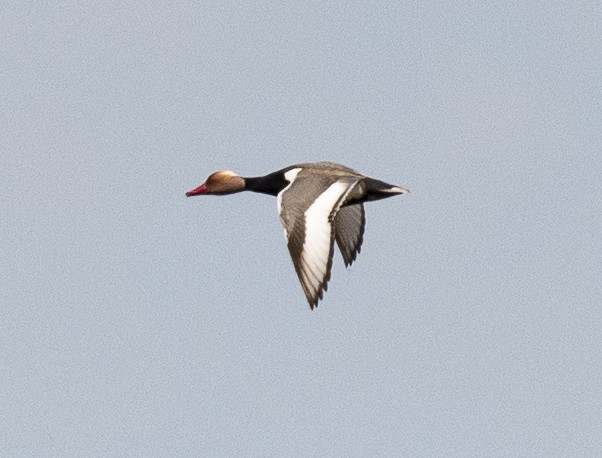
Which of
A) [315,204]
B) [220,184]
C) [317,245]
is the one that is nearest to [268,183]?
[220,184]

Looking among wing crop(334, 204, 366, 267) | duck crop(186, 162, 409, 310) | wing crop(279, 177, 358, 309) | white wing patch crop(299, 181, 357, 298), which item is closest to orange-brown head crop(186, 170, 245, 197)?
duck crop(186, 162, 409, 310)

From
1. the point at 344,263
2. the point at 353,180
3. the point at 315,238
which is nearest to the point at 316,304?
the point at 315,238

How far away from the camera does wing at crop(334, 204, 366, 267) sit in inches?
1512

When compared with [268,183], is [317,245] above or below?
below

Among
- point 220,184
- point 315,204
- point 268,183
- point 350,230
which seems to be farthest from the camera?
point 220,184

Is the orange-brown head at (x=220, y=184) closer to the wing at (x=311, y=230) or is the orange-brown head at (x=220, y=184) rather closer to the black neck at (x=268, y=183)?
the black neck at (x=268, y=183)

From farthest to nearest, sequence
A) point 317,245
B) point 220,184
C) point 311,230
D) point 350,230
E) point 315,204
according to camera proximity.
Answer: point 220,184
point 350,230
point 315,204
point 311,230
point 317,245

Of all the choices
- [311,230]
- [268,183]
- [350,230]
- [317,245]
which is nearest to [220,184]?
[268,183]

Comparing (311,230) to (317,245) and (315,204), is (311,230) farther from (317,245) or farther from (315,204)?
(315,204)

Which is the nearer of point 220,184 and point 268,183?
point 268,183

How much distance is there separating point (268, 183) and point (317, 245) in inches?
245

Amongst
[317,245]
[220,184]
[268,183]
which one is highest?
[220,184]

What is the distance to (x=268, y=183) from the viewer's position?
1490 inches

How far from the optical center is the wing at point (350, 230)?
38406 millimetres
